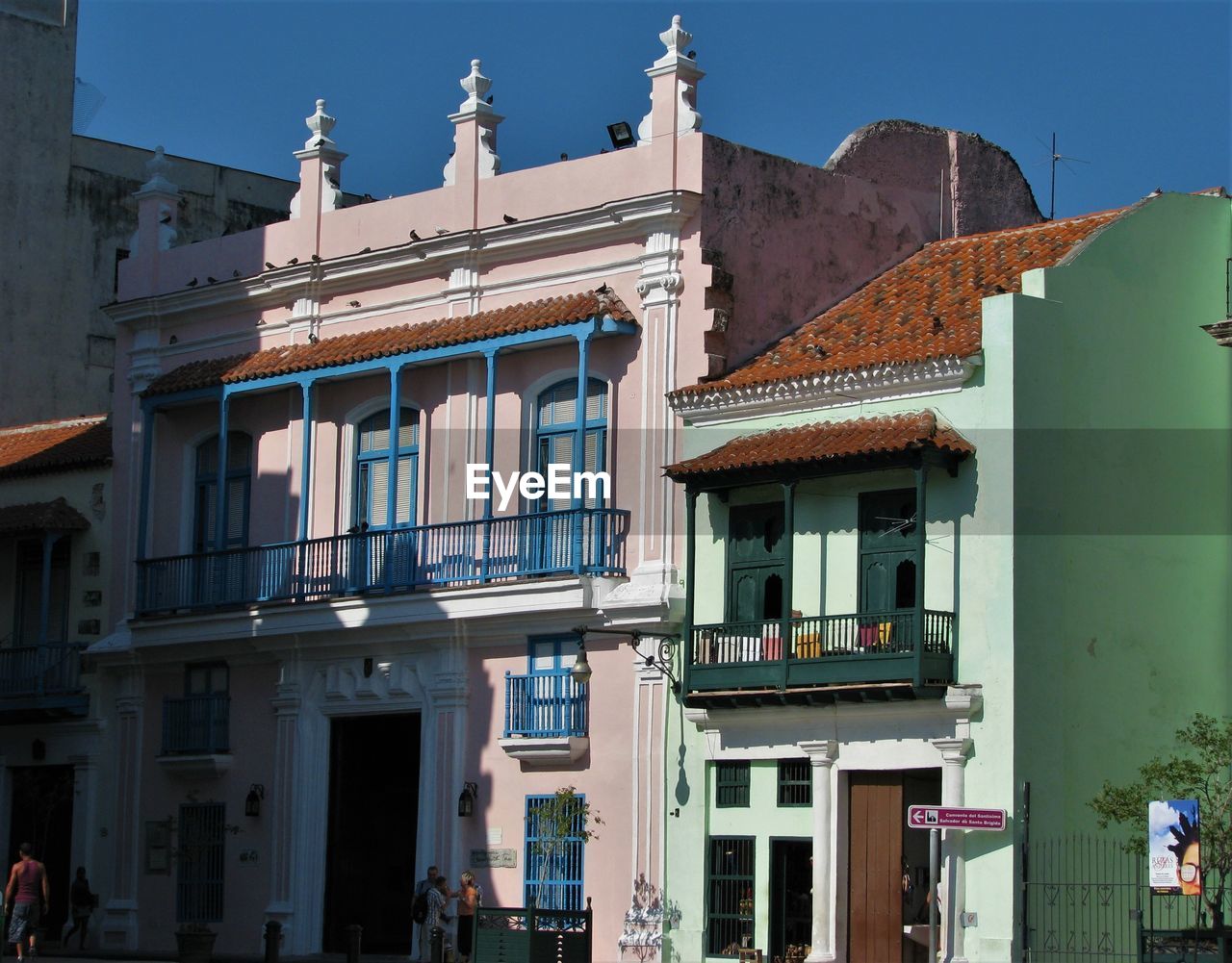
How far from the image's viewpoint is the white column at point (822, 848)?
27312mm

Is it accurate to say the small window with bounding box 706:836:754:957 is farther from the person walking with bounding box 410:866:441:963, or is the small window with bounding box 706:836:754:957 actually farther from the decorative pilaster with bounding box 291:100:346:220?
the decorative pilaster with bounding box 291:100:346:220

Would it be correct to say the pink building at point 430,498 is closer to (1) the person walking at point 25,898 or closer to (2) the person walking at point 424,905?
(2) the person walking at point 424,905

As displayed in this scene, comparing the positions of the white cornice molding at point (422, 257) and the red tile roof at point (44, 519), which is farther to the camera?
the red tile roof at point (44, 519)

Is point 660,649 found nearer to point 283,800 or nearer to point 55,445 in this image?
point 283,800

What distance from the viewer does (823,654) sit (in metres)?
27.4

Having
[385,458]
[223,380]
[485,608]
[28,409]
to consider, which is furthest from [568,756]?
[28,409]

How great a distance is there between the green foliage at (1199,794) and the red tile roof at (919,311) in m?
4.84

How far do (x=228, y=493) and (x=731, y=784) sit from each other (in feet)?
32.8

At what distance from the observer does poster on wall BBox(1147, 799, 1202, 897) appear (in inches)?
847

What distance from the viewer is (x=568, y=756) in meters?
30.0

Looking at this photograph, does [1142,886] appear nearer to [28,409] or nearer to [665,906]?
[665,906]

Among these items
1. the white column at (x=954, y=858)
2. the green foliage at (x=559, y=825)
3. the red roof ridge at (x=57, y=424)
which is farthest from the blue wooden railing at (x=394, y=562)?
the white column at (x=954, y=858)

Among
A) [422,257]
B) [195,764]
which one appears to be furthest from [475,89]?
[195,764]

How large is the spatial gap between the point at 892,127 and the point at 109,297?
1637cm
